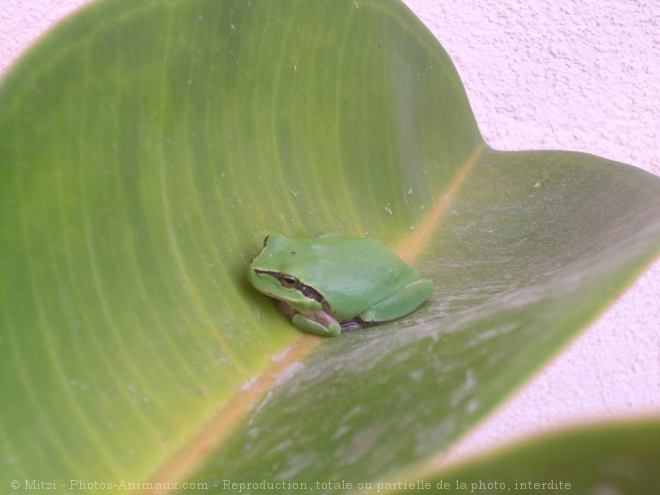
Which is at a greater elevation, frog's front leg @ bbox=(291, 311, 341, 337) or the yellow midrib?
the yellow midrib

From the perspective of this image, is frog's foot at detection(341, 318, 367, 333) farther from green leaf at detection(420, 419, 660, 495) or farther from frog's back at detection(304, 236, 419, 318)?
green leaf at detection(420, 419, 660, 495)

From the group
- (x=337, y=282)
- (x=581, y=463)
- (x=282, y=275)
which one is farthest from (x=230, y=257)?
(x=581, y=463)

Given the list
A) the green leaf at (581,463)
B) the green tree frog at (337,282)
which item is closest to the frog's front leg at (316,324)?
the green tree frog at (337,282)

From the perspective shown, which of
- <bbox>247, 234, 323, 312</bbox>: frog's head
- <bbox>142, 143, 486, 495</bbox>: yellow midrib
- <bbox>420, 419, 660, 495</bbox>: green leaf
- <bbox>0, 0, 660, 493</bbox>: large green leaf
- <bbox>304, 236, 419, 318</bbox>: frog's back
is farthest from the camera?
<bbox>304, 236, 419, 318</bbox>: frog's back

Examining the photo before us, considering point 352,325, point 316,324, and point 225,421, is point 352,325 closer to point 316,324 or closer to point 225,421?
point 316,324

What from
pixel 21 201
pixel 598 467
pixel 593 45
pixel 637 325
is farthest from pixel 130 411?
pixel 593 45

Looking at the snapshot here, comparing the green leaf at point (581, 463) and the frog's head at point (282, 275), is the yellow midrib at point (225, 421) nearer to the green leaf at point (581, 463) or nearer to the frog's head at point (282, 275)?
the frog's head at point (282, 275)

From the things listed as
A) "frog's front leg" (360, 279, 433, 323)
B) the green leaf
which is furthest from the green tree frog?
the green leaf
